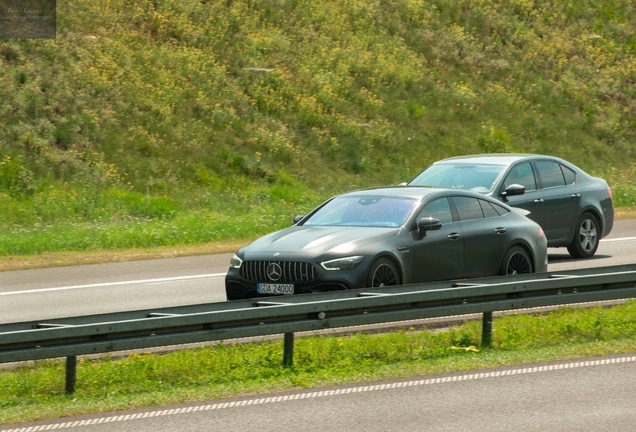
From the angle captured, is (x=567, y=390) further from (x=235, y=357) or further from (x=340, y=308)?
(x=235, y=357)

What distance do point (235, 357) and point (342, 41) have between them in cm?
2734

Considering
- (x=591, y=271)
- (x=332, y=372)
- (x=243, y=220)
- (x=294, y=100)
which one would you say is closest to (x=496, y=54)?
(x=294, y=100)

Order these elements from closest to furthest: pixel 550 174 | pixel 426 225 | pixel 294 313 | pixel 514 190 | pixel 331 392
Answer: pixel 331 392 < pixel 294 313 < pixel 426 225 < pixel 514 190 < pixel 550 174

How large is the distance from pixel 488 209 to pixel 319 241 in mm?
2757

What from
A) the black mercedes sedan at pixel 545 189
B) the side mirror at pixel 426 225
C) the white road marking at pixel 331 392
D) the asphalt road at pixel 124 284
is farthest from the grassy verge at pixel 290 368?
the black mercedes sedan at pixel 545 189

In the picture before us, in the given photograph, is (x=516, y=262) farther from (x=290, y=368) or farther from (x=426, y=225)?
(x=290, y=368)

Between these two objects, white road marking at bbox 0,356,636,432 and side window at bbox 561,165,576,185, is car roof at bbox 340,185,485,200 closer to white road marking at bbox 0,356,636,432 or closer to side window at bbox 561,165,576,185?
white road marking at bbox 0,356,636,432

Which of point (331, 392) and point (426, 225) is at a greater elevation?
point (426, 225)

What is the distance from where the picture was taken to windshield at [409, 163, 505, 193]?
16.2 metres

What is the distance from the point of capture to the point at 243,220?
74.5ft

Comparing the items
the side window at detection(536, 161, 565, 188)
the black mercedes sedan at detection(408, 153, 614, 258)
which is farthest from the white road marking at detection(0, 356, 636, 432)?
the side window at detection(536, 161, 565, 188)

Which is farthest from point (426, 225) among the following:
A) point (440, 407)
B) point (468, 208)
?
point (440, 407)

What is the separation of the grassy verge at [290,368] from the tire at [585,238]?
6237 millimetres

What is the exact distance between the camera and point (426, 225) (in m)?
12.2
